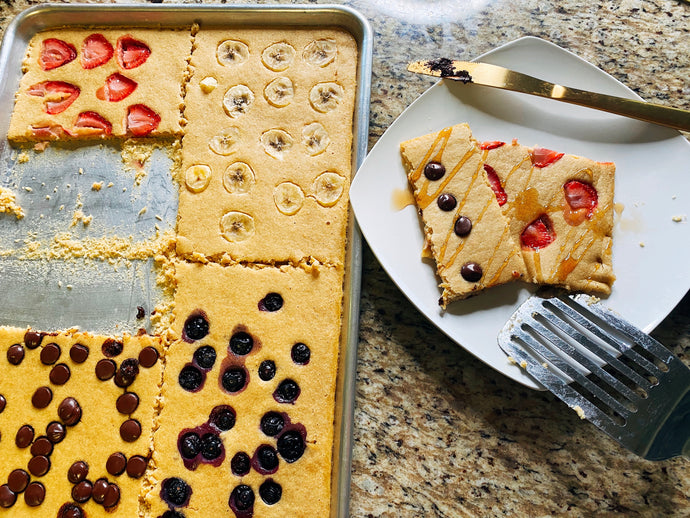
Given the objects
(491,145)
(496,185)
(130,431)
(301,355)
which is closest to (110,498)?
(130,431)

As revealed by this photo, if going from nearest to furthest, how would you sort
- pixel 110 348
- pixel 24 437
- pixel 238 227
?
pixel 24 437 < pixel 110 348 < pixel 238 227

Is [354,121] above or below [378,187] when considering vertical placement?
above

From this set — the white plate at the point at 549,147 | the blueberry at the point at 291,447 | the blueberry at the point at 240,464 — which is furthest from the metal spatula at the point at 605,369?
the blueberry at the point at 240,464

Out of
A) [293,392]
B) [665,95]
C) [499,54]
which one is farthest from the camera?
[665,95]

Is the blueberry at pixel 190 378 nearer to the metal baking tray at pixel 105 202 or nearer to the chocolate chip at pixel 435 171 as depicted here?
the metal baking tray at pixel 105 202

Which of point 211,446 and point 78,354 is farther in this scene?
point 78,354

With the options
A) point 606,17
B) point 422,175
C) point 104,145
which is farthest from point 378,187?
point 606,17

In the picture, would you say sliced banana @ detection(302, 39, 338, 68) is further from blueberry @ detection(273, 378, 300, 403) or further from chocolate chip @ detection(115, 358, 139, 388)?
Answer: chocolate chip @ detection(115, 358, 139, 388)

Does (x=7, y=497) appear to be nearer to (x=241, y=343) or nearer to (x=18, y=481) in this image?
(x=18, y=481)

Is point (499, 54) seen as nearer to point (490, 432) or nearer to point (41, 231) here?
point (490, 432)
